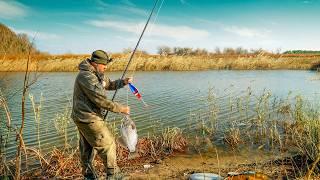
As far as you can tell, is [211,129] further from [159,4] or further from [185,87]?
[185,87]

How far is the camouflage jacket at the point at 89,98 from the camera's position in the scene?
4410 mm

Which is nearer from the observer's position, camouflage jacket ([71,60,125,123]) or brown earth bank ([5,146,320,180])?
camouflage jacket ([71,60,125,123])

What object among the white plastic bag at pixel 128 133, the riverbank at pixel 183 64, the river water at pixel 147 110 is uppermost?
the riverbank at pixel 183 64

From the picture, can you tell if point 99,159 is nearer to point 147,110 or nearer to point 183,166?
point 183,166

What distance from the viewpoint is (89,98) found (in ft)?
14.7

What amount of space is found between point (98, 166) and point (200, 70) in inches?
923

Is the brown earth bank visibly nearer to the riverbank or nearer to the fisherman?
the fisherman

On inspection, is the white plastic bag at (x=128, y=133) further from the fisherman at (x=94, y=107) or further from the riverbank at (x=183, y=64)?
the riverbank at (x=183, y=64)

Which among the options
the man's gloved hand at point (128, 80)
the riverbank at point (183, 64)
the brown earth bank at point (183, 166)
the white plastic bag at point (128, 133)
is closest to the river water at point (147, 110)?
the brown earth bank at point (183, 166)

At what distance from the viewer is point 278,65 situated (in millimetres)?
30109

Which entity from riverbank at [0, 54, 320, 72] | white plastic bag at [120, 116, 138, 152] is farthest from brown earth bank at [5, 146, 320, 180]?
riverbank at [0, 54, 320, 72]

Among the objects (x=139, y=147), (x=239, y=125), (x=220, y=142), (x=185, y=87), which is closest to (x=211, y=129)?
(x=220, y=142)

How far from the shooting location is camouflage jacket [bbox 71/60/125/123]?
174 inches

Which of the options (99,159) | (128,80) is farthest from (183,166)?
(128,80)
